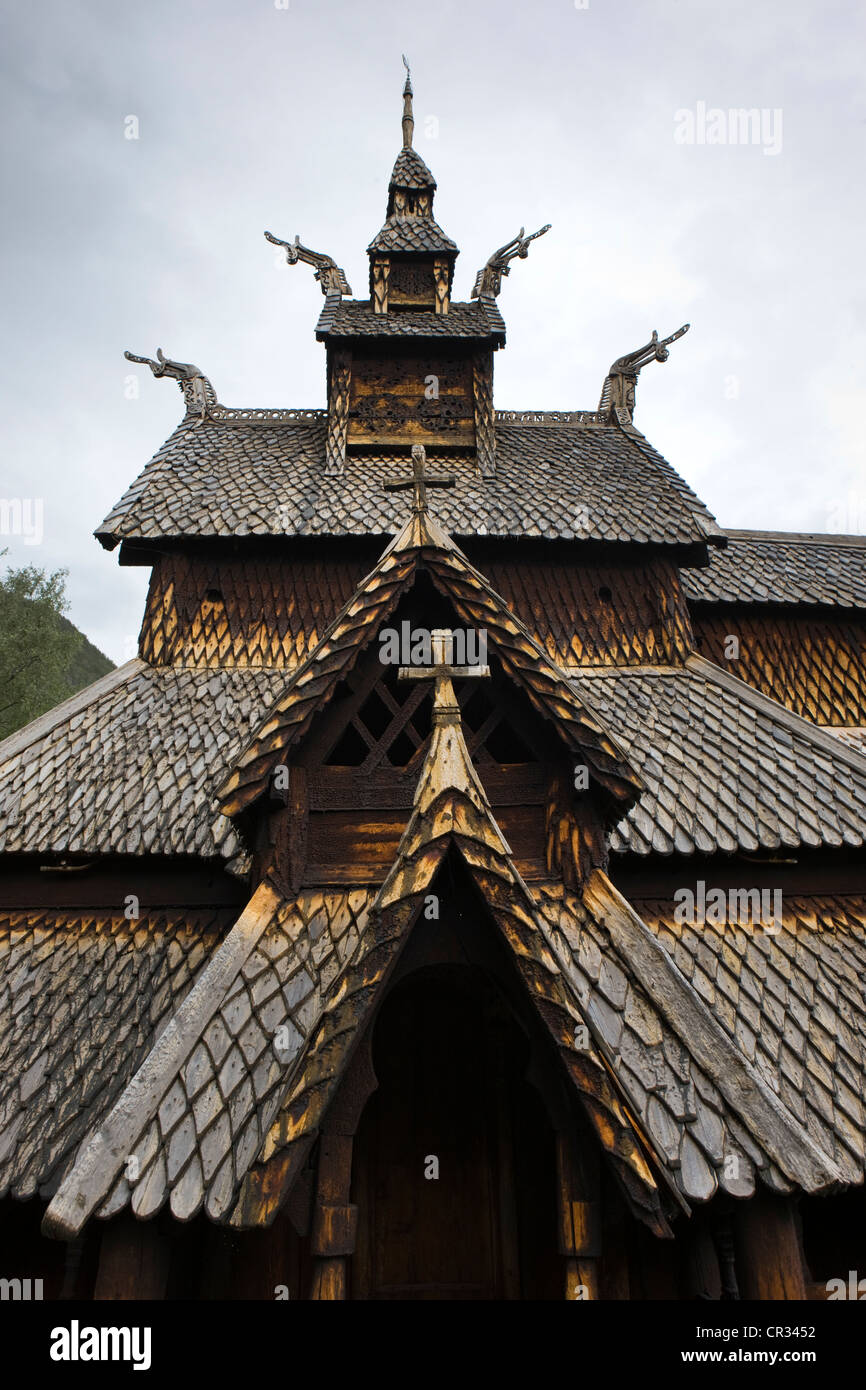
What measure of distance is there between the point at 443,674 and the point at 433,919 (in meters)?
1.55

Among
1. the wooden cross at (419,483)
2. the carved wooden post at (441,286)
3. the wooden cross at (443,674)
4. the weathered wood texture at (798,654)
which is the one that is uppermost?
the carved wooden post at (441,286)

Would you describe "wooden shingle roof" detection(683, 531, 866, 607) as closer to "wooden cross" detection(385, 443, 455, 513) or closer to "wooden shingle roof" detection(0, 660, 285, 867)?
"wooden cross" detection(385, 443, 455, 513)

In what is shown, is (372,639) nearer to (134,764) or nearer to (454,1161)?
(134,764)

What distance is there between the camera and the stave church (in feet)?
12.8

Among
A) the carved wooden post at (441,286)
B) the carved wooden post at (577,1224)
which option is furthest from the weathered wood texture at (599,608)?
the carved wooden post at (441,286)

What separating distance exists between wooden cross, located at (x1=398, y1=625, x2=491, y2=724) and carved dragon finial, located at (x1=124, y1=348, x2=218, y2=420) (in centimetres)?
954

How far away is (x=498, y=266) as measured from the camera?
1377cm

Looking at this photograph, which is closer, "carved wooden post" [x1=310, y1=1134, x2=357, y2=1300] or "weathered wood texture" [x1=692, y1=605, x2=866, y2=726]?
"carved wooden post" [x1=310, y1=1134, x2=357, y2=1300]

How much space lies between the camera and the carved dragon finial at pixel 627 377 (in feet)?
43.1

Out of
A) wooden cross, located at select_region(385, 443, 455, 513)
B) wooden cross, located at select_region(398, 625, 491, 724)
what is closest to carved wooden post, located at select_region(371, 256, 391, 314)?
wooden cross, located at select_region(385, 443, 455, 513)

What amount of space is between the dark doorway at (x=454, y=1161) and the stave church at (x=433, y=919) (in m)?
0.03

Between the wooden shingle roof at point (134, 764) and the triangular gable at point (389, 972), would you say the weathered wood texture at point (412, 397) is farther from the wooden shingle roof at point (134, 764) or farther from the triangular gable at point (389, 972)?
the triangular gable at point (389, 972)
